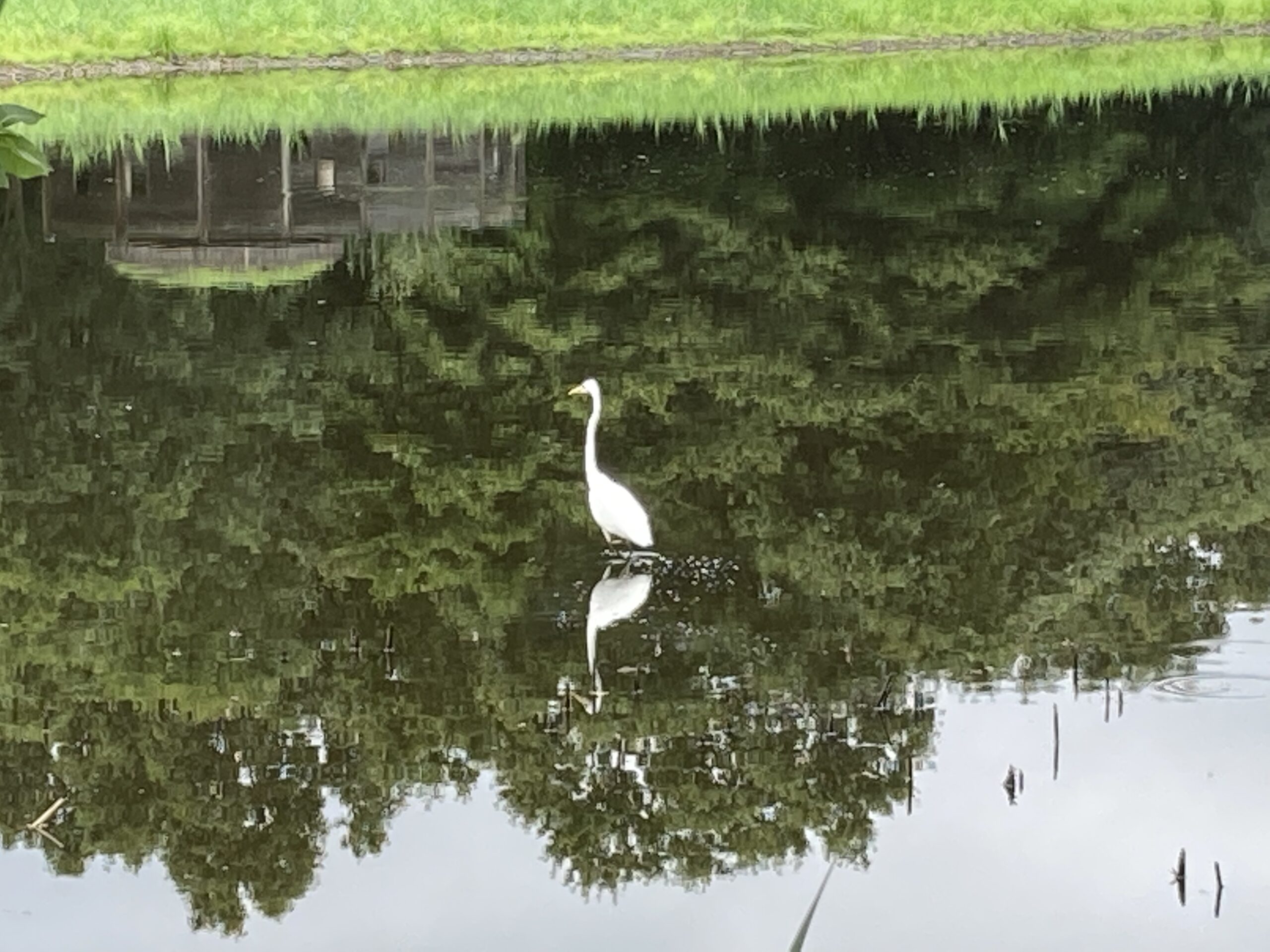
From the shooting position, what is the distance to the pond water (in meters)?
7.56

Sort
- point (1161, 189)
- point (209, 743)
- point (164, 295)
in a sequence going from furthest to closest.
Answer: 1. point (1161, 189)
2. point (164, 295)
3. point (209, 743)

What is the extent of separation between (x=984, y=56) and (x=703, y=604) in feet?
80.0

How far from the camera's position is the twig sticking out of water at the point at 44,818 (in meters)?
7.50

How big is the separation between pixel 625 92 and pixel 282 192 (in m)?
7.15

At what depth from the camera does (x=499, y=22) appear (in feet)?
106

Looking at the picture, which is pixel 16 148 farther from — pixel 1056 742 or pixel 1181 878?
pixel 1056 742

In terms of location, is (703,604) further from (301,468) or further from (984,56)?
(984,56)

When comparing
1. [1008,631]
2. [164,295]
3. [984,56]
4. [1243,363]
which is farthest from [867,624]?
[984,56]

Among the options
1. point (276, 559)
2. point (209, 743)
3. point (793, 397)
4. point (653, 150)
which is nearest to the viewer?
point (209, 743)

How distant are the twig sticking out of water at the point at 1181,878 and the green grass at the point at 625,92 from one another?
19291mm

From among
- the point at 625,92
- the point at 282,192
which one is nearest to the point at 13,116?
the point at 282,192

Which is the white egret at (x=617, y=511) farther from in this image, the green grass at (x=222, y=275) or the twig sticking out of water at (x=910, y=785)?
the green grass at (x=222, y=275)

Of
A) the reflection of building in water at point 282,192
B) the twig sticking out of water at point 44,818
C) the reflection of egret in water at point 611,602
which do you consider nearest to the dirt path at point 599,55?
the reflection of building in water at point 282,192

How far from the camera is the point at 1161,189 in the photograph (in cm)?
2214
